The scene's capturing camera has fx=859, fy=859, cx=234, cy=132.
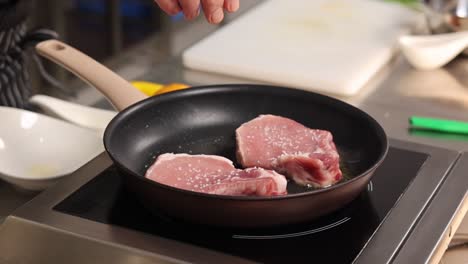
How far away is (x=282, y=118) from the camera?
3.37 feet

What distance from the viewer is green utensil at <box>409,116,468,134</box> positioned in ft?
4.00

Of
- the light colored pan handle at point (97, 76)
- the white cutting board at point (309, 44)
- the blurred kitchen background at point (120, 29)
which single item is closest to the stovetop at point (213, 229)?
the light colored pan handle at point (97, 76)

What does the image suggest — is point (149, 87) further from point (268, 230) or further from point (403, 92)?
point (268, 230)

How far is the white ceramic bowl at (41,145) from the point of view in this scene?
3.38ft

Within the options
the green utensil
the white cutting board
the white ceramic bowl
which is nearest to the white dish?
the white ceramic bowl

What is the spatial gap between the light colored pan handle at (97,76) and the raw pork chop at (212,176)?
0.17m

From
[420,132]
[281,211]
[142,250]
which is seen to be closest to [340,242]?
[281,211]

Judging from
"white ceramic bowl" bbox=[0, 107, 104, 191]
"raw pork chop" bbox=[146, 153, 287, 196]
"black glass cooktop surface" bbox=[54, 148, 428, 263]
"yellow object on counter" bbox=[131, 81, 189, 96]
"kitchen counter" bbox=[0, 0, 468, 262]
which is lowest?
"kitchen counter" bbox=[0, 0, 468, 262]

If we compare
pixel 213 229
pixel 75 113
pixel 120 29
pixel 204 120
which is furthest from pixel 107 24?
pixel 213 229

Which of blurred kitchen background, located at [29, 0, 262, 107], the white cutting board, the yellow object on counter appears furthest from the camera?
blurred kitchen background, located at [29, 0, 262, 107]

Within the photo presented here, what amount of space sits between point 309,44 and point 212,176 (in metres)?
0.68

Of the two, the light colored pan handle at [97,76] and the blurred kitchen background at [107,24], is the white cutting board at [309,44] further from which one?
the blurred kitchen background at [107,24]

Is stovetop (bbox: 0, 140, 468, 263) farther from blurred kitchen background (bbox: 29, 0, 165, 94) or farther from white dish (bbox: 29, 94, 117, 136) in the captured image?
blurred kitchen background (bbox: 29, 0, 165, 94)

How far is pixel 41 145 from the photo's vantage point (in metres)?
1.08
